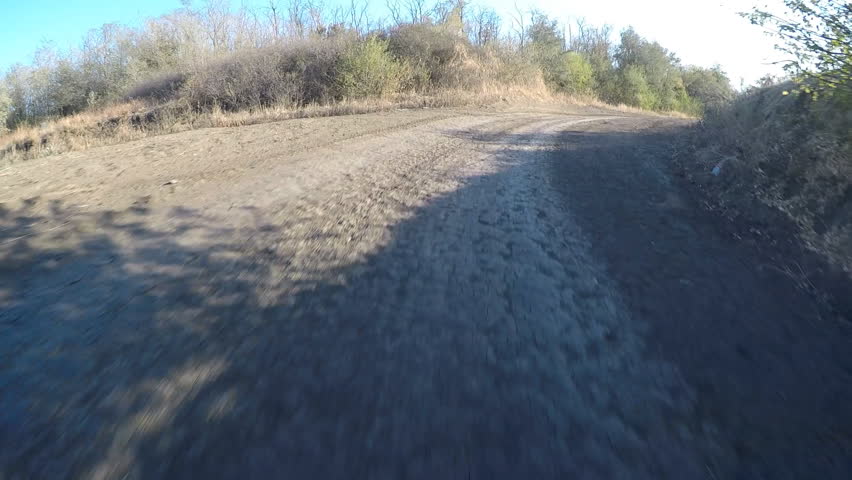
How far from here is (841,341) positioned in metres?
3.27

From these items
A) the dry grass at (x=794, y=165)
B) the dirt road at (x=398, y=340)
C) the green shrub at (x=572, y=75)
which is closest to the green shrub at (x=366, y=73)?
the dry grass at (x=794, y=165)

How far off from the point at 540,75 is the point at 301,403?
27495 mm

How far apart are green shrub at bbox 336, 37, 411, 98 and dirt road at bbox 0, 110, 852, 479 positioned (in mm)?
12750

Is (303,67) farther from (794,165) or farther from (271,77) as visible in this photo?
(794,165)

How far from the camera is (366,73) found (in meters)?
18.0

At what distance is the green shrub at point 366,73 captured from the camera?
17.9 m

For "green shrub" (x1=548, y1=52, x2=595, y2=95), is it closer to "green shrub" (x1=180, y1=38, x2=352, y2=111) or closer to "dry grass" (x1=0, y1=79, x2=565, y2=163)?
"dry grass" (x1=0, y1=79, x2=565, y2=163)

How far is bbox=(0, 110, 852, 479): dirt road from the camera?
2.15 metres

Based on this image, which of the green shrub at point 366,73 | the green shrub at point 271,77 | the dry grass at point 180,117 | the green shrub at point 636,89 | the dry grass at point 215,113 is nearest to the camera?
the dry grass at point 180,117

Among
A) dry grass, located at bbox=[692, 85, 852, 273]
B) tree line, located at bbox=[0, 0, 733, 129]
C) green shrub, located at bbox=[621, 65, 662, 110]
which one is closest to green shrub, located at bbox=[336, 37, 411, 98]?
tree line, located at bbox=[0, 0, 733, 129]

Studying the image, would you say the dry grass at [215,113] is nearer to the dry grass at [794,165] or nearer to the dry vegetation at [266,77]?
the dry vegetation at [266,77]

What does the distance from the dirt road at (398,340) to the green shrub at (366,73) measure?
502 inches

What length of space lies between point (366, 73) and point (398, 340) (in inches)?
652

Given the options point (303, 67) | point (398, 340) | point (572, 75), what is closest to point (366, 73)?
point (303, 67)
